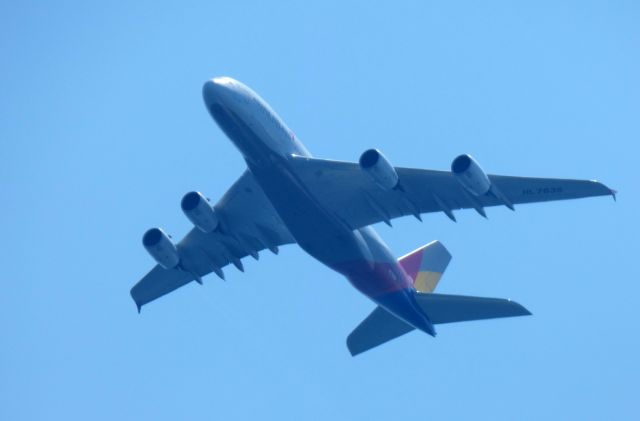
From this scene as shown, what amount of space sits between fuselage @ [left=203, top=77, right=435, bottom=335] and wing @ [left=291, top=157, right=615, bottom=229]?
52 centimetres

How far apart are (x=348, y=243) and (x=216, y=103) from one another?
7.16 meters

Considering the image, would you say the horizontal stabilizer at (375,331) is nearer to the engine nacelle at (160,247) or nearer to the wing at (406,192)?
the wing at (406,192)

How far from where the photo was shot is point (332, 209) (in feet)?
125

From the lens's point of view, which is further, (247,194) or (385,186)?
(247,194)

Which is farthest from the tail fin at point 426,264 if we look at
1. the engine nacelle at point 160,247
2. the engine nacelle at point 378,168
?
Result: the engine nacelle at point 160,247

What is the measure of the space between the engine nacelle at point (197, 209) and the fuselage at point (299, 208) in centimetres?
324

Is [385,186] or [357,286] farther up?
[385,186]

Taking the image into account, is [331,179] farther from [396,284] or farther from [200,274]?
[200,274]

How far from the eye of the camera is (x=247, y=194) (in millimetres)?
40344

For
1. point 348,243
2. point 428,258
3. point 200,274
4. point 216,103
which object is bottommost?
point 428,258

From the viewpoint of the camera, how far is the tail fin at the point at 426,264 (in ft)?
144

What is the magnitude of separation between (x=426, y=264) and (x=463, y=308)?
5.41 m

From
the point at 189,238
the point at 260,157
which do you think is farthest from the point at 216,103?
the point at 189,238

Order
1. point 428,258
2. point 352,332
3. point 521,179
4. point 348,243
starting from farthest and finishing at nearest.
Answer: point 428,258
point 352,332
point 348,243
point 521,179
